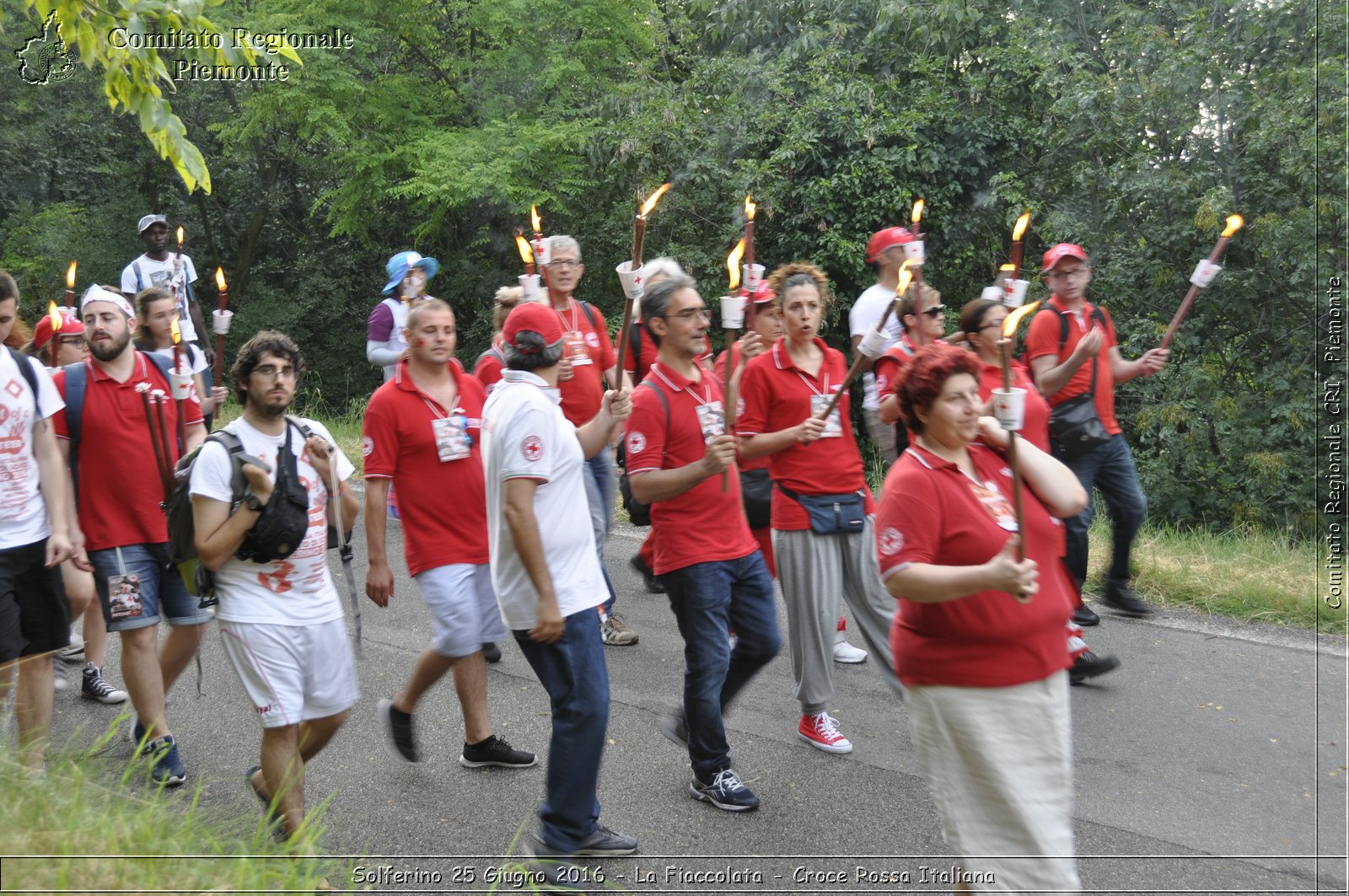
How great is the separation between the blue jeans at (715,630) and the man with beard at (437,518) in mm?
→ 842

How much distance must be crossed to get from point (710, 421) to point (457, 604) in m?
1.26

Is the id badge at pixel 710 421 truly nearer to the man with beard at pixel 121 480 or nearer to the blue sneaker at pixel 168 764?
the man with beard at pixel 121 480

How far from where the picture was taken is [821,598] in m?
5.13

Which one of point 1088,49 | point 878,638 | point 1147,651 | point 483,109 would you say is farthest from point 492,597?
point 483,109

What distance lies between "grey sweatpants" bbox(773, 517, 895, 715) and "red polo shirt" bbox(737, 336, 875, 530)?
0.13 metres

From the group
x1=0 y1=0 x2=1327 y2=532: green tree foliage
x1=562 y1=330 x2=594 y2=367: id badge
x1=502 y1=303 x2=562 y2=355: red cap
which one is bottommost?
x1=562 y1=330 x2=594 y2=367: id badge

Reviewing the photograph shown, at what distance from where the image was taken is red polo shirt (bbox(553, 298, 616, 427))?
6.59 metres

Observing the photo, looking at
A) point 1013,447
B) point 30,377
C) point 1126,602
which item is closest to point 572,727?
point 1013,447

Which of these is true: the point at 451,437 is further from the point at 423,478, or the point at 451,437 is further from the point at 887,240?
the point at 887,240

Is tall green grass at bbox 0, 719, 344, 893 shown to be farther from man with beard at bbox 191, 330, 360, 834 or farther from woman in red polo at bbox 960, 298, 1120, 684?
woman in red polo at bbox 960, 298, 1120, 684

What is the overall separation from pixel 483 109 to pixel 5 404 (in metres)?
12.5

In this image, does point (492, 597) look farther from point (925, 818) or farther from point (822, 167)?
point (822, 167)

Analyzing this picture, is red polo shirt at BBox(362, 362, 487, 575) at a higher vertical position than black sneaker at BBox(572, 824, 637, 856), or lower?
higher

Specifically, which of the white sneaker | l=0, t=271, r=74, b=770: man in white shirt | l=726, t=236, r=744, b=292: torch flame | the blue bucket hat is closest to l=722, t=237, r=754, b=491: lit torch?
l=726, t=236, r=744, b=292: torch flame
